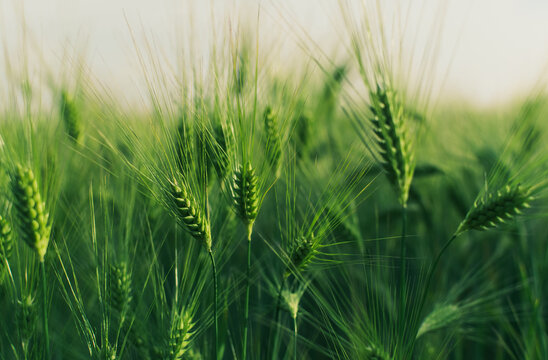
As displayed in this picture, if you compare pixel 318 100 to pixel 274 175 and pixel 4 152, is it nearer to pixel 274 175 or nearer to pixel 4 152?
pixel 274 175

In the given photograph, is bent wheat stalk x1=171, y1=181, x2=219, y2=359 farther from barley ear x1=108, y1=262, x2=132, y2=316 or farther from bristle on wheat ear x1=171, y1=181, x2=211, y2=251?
barley ear x1=108, y1=262, x2=132, y2=316

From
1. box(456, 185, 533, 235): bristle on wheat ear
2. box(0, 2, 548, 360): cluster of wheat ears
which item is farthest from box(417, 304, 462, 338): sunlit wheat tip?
box(456, 185, 533, 235): bristle on wheat ear

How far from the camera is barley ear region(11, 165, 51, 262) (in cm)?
73

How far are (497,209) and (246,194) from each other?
45cm

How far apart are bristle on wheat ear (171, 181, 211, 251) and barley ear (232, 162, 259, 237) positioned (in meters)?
0.06

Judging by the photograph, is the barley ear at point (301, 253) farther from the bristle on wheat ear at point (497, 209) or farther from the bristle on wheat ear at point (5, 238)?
the bristle on wheat ear at point (5, 238)

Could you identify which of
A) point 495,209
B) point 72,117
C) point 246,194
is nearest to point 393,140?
point 495,209

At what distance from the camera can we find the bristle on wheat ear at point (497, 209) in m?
0.80

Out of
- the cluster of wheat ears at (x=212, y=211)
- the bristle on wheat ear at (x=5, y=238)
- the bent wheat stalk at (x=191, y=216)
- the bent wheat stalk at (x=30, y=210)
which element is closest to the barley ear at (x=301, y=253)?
the cluster of wheat ears at (x=212, y=211)

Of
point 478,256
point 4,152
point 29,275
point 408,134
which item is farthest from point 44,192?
point 478,256

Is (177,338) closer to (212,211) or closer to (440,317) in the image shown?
(212,211)

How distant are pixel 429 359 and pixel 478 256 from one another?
0.83 meters

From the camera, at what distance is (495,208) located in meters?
0.80

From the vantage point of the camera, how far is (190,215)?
2.39 ft
